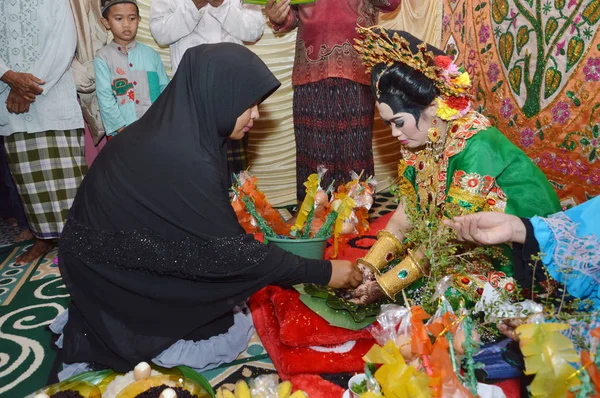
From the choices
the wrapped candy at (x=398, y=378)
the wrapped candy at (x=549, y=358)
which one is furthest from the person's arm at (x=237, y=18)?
the wrapped candy at (x=549, y=358)

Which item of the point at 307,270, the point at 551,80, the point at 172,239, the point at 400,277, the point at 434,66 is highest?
the point at 434,66

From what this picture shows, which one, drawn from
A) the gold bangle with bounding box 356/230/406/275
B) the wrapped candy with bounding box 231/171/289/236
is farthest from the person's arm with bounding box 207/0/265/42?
the gold bangle with bounding box 356/230/406/275

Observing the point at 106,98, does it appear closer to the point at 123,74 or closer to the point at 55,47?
the point at 123,74

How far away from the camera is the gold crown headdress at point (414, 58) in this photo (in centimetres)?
183

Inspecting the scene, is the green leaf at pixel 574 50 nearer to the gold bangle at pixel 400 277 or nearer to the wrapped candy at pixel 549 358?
the gold bangle at pixel 400 277

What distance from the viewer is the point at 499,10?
3072 millimetres

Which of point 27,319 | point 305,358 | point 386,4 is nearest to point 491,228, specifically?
point 305,358

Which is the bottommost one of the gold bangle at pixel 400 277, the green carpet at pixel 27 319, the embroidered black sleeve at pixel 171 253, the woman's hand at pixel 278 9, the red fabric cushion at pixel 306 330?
the green carpet at pixel 27 319

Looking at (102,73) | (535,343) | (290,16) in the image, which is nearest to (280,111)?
(290,16)

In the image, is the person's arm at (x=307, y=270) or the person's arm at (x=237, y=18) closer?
the person's arm at (x=307, y=270)

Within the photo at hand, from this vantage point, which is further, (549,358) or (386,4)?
(386,4)

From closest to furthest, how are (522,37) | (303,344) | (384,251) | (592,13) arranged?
1. (303,344)
2. (384,251)
3. (592,13)
4. (522,37)

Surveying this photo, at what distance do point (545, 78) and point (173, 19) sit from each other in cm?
230

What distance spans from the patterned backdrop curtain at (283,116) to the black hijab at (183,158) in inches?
75.4
